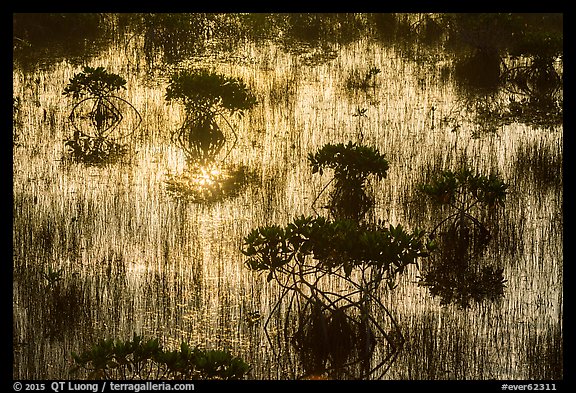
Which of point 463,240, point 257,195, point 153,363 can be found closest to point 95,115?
point 257,195

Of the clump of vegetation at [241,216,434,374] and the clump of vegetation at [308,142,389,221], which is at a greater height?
the clump of vegetation at [308,142,389,221]

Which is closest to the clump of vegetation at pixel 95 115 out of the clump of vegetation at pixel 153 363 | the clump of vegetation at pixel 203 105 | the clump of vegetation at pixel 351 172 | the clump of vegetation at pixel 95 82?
the clump of vegetation at pixel 95 82

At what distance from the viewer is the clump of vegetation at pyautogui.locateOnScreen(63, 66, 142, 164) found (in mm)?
A: 9289

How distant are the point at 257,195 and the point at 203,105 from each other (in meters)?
1.72

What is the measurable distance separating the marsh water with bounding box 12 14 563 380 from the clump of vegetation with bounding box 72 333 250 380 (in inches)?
14.9

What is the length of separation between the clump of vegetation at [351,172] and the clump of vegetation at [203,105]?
154cm

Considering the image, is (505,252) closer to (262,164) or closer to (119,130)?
(262,164)

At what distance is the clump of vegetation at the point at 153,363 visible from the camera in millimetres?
5297

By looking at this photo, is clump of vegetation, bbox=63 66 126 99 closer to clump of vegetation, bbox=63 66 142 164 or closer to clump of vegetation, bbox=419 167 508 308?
clump of vegetation, bbox=63 66 142 164

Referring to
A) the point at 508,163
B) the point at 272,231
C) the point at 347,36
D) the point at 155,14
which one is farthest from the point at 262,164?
the point at 155,14

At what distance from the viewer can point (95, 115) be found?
10.1 m

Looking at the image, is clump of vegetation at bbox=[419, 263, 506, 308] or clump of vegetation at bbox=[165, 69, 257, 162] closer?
clump of vegetation at bbox=[419, 263, 506, 308]

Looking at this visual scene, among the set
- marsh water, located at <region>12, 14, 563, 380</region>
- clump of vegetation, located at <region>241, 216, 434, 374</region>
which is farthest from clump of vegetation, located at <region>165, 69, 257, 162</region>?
clump of vegetation, located at <region>241, 216, 434, 374</region>
